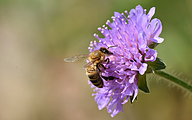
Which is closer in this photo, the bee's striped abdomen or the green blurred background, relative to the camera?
the bee's striped abdomen

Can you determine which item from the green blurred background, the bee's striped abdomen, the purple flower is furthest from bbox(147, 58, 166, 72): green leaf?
the green blurred background

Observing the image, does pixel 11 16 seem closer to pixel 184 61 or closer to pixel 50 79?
pixel 50 79

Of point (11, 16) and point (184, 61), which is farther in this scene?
point (11, 16)

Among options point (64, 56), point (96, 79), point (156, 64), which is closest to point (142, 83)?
point (156, 64)

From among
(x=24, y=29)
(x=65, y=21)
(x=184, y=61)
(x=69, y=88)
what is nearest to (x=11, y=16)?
(x=24, y=29)

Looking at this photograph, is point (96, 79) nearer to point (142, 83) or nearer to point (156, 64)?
point (142, 83)

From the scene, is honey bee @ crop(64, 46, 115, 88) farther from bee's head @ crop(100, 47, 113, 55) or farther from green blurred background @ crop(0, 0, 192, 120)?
green blurred background @ crop(0, 0, 192, 120)
